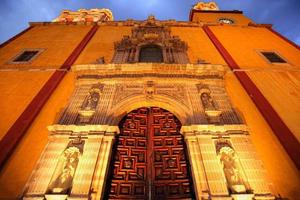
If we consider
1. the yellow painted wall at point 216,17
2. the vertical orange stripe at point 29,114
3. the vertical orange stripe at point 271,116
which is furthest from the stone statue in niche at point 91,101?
the yellow painted wall at point 216,17

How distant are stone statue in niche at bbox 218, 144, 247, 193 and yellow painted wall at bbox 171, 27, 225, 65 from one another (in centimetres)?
488

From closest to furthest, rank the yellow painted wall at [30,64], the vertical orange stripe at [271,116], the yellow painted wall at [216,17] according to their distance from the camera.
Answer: the vertical orange stripe at [271,116]
the yellow painted wall at [30,64]
the yellow painted wall at [216,17]

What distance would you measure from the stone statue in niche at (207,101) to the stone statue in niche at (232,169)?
4.77 ft

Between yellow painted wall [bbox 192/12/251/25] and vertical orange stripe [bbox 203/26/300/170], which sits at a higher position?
yellow painted wall [bbox 192/12/251/25]

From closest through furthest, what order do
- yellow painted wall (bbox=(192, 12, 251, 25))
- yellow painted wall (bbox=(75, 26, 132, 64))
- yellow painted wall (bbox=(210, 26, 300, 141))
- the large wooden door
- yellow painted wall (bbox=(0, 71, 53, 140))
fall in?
the large wooden door → yellow painted wall (bbox=(0, 71, 53, 140)) → yellow painted wall (bbox=(210, 26, 300, 141)) → yellow painted wall (bbox=(75, 26, 132, 64)) → yellow painted wall (bbox=(192, 12, 251, 25))

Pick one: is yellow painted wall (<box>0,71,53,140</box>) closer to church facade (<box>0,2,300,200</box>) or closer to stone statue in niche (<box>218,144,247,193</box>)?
church facade (<box>0,2,300,200</box>)

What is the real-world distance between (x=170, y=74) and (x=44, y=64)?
16.1 ft

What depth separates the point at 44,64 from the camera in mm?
9359

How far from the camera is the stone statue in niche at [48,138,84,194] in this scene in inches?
192

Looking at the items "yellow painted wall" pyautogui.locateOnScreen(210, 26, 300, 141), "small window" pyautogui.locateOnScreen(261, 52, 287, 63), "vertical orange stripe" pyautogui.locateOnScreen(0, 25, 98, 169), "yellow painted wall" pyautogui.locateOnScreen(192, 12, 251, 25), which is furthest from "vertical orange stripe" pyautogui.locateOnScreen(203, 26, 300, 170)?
"yellow painted wall" pyautogui.locateOnScreen(192, 12, 251, 25)

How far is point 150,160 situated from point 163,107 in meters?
1.99

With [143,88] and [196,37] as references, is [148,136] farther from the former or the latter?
[196,37]

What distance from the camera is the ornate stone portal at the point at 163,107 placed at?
195 inches

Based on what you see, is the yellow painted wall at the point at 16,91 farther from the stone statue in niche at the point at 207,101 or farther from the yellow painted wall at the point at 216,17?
the yellow painted wall at the point at 216,17
